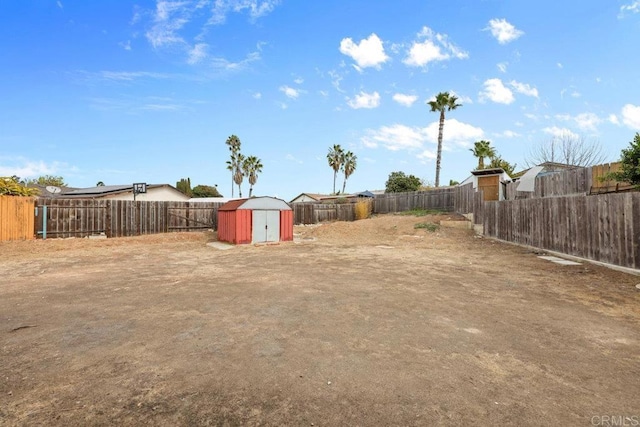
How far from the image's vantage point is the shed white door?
17234mm

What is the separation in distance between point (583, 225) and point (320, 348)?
9.99 m

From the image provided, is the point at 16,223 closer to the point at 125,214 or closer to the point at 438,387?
the point at 125,214

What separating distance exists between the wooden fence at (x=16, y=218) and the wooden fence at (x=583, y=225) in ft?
73.9

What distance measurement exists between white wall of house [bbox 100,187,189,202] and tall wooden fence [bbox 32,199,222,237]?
744 centimetres

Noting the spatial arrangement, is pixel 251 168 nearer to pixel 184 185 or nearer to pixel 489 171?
pixel 184 185

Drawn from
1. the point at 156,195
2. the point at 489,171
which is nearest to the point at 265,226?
the point at 489,171

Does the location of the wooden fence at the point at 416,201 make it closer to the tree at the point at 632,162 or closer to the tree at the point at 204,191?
the tree at the point at 632,162

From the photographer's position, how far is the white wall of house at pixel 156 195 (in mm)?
26609

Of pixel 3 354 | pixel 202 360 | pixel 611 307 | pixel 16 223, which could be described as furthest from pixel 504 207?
pixel 16 223

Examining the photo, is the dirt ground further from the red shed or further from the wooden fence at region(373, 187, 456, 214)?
the wooden fence at region(373, 187, 456, 214)

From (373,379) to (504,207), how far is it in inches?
570

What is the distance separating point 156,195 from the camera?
2906cm

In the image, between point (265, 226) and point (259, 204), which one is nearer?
point (259, 204)

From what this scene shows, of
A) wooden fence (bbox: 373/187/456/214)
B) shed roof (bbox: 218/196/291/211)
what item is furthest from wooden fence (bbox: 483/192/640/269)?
wooden fence (bbox: 373/187/456/214)
